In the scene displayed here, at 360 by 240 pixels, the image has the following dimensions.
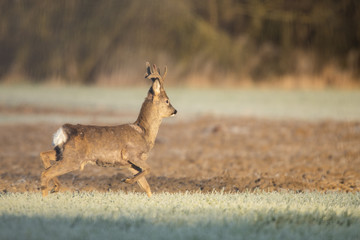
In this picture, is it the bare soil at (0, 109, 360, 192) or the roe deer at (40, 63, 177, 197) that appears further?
the bare soil at (0, 109, 360, 192)

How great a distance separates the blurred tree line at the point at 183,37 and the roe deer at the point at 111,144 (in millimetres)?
26893

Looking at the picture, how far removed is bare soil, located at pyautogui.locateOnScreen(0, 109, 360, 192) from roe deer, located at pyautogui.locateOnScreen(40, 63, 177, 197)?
198cm

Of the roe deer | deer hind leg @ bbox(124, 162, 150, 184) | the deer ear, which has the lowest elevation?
deer hind leg @ bbox(124, 162, 150, 184)

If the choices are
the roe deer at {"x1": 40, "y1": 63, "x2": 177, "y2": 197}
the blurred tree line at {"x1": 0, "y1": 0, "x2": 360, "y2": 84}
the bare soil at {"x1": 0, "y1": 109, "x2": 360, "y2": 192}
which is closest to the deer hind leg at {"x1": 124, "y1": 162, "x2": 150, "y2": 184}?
the roe deer at {"x1": 40, "y1": 63, "x2": 177, "y2": 197}

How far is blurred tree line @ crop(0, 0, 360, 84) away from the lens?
3691 cm

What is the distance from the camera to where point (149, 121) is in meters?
8.73

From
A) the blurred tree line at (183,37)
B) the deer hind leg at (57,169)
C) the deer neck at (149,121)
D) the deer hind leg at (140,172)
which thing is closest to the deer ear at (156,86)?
the deer neck at (149,121)

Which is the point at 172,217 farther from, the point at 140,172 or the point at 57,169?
the point at 57,169

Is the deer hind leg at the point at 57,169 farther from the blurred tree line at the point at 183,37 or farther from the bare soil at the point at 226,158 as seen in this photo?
the blurred tree line at the point at 183,37

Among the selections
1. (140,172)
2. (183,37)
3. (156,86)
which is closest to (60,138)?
(140,172)

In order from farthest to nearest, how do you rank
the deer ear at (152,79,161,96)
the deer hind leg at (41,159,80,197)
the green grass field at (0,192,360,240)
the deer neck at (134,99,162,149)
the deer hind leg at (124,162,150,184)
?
the deer neck at (134,99,162,149) → the deer ear at (152,79,161,96) → the deer hind leg at (124,162,150,184) → the deer hind leg at (41,159,80,197) → the green grass field at (0,192,360,240)

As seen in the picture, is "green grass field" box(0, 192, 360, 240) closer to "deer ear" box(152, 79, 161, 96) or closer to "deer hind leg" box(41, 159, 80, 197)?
"deer hind leg" box(41, 159, 80, 197)

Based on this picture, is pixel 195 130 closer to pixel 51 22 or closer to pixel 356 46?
pixel 356 46

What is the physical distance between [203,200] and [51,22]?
36270 mm
